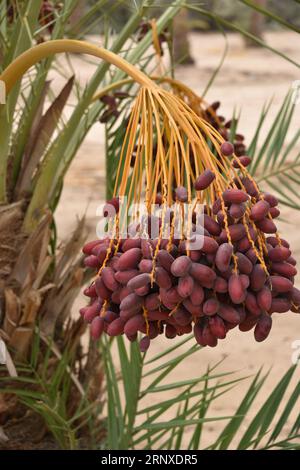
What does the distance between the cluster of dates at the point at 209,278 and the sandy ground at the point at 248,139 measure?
0.60 meters

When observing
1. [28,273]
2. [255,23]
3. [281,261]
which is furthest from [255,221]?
[255,23]

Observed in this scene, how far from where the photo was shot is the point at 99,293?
0.78 meters

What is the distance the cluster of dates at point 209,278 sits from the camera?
0.73 metres

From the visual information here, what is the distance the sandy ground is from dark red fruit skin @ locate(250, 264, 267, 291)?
0.63 metres

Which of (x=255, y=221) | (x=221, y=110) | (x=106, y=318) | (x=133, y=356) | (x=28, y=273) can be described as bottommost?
(x=221, y=110)

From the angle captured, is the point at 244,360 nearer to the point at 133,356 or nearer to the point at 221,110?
the point at 133,356

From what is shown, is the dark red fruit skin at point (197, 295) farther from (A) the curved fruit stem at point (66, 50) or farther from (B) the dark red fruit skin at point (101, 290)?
(A) the curved fruit stem at point (66, 50)

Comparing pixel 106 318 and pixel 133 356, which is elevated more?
pixel 106 318

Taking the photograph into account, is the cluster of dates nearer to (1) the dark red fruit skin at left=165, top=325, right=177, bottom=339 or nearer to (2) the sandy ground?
(1) the dark red fruit skin at left=165, top=325, right=177, bottom=339

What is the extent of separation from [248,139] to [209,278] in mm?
5329

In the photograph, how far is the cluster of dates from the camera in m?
0.73

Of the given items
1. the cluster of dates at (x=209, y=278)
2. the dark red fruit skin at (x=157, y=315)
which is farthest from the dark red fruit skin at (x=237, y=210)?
the dark red fruit skin at (x=157, y=315)

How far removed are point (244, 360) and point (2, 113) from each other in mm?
1996

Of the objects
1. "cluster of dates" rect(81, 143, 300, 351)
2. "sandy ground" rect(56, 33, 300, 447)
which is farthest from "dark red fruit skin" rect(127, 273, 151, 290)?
"sandy ground" rect(56, 33, 300, 447)
